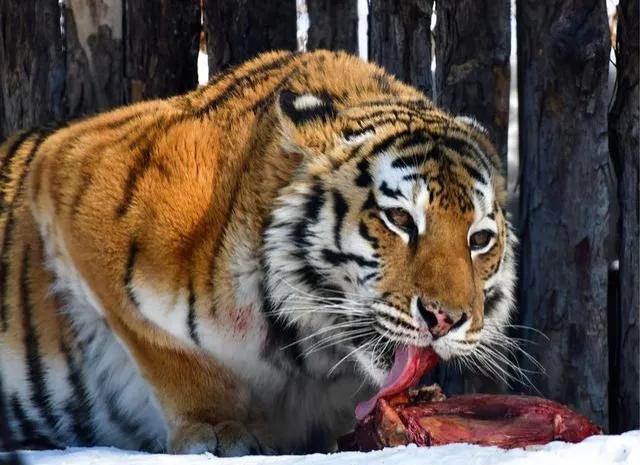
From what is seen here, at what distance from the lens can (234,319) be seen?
117 inches

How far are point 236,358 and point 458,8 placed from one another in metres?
1.21

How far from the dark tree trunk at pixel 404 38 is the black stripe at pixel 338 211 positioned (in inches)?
36.4

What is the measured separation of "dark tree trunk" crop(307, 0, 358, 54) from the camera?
3.79 meters

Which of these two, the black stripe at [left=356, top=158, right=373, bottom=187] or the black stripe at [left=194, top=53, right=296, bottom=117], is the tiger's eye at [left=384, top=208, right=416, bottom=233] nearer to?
the black stripe at [left=356, top=158, right=373, bottom=187]

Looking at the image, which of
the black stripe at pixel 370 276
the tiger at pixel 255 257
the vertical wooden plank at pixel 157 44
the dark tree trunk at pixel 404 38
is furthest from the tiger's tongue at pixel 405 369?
the vertical wooden plank at pixel 157 44

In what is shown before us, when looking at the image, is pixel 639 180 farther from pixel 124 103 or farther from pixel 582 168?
pixel 124 103

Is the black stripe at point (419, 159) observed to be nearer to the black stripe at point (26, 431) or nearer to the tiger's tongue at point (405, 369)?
the tiger's tongue at point (405, 369)

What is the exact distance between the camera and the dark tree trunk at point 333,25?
12.4 feet

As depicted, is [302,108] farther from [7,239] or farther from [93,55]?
[93,55]

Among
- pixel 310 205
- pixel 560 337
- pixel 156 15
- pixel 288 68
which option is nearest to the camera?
pixel 310 205

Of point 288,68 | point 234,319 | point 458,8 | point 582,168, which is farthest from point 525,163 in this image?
point 234,319

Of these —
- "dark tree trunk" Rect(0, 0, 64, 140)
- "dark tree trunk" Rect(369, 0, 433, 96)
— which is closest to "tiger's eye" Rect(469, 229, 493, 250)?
"dark tree trunk" Rect(369, 0, 433, 96)

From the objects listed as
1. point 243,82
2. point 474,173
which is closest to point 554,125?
point 474,173

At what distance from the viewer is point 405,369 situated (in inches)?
109
